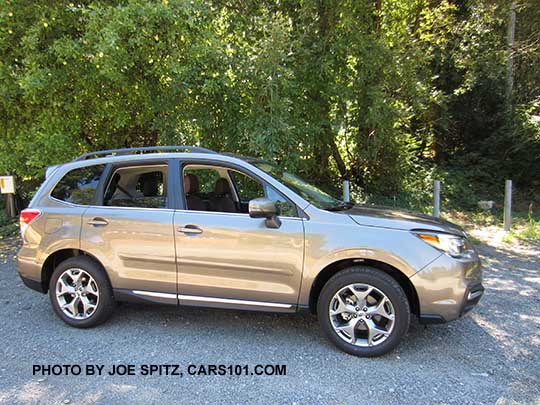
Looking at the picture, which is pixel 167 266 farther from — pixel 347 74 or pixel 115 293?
pixel 347 74

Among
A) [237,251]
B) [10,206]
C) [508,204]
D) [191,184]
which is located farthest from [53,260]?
[508,204]

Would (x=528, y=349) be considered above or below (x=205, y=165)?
below

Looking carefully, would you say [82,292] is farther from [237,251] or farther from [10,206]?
[10,206]

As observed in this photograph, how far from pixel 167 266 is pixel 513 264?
535 cm

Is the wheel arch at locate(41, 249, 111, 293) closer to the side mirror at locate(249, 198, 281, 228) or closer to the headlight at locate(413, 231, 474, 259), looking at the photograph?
the side mirror at locate(249, 198, 281, 228)

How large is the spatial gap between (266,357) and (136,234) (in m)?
1.67

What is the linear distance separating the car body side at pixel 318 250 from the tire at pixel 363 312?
135 millimetres

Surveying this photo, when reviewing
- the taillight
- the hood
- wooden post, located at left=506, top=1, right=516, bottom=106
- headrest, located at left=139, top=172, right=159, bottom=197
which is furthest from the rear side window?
wooden post, located at left=506, top=1, right=516, bottom=106

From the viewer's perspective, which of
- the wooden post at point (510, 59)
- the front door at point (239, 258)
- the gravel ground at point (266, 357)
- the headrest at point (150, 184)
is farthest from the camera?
the wooden post at point (510, 59)

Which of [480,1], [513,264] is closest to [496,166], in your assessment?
[480,1]

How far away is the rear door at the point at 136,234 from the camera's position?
145 inches

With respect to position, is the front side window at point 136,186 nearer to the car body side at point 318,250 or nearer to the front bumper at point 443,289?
the car body side at point 318,250

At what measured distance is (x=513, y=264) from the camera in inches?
238

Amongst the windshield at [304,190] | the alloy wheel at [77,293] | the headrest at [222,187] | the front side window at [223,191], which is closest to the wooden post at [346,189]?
the front side window at [223,191]
